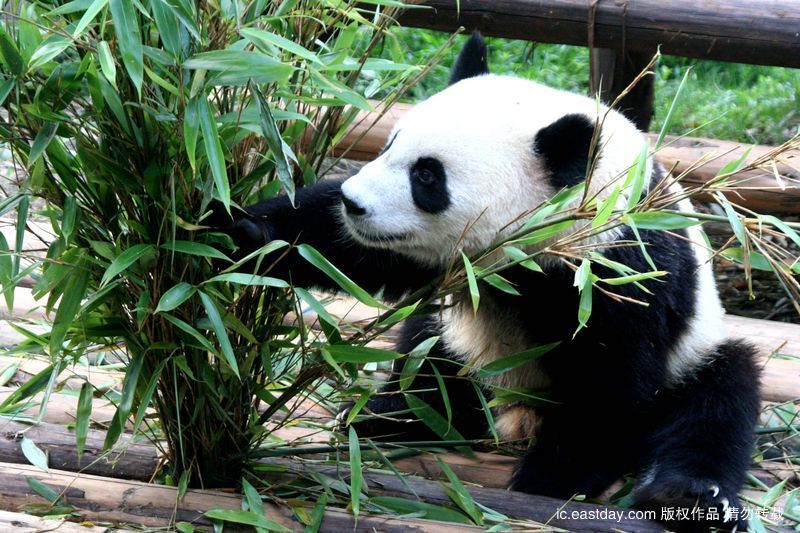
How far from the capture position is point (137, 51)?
171 cm

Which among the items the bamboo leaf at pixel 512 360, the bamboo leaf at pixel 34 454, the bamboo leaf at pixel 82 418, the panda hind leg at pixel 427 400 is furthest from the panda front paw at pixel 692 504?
the bamboo leaf at pixel 34 454

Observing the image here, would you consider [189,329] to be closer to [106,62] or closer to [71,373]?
[106,62]

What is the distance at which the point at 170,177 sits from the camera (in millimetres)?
1968

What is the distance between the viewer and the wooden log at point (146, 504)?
215cm

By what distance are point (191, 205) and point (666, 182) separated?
1.06 m

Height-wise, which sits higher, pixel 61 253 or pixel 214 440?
pixel 61 253

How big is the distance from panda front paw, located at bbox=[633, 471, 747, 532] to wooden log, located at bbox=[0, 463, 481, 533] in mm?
537

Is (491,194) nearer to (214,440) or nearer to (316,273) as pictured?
(316,273)

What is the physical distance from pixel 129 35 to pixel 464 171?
1080 millimetres

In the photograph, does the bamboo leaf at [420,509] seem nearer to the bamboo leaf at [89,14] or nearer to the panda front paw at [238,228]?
the panda front paw at [238,228]

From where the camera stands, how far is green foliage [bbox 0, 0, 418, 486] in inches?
71.9

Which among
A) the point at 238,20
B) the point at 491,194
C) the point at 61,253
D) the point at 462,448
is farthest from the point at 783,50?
the point at 61,253

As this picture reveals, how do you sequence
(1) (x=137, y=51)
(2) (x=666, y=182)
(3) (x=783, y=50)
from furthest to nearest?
(3) (x=783, y=50) → (2) (x=666, y=182) → (1) (x=137, y=51)

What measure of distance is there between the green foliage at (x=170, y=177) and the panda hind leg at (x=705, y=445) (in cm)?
91
